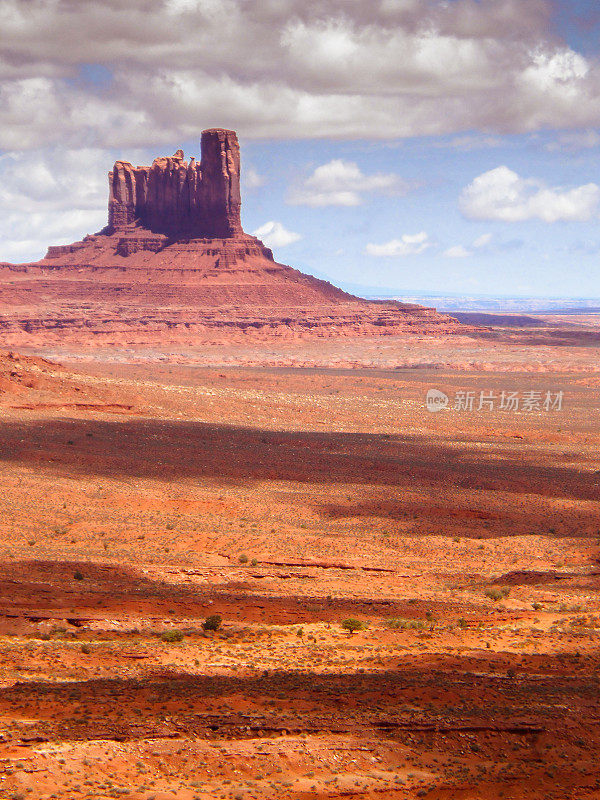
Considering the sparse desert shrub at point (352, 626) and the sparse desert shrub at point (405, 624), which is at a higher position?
the sparse desert shrub at point (352, 626)

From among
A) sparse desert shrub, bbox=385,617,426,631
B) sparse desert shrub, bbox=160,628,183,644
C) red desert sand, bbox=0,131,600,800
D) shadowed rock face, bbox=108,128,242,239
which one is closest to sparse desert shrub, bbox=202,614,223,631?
red desert sand, bbox=0,131,600,800

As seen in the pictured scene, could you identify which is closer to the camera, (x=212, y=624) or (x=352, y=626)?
(x=212, y=624)

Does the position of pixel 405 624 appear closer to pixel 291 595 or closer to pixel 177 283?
pixel 291 595

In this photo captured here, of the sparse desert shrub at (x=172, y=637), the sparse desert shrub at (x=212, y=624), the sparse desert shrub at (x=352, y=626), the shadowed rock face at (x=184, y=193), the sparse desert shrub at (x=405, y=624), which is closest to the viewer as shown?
the sparse desert shrub at (x=172, y=637)

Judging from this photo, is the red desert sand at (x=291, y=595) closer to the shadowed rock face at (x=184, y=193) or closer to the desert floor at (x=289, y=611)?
the desert floor at (x=289, y=611)

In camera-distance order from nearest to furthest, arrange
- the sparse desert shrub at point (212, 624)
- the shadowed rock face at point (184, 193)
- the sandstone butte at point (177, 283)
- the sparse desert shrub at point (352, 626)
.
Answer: the sparse desert shrub at point (212, 624)
the sparse desert shrub at point (352, 626)
the sandstone butte at point (177, 283)
the shadowed rock face at point (184, 193)

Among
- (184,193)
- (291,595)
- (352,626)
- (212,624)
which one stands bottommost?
(291,595)

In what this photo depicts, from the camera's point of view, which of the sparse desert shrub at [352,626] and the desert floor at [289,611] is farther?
the sparse desert shrub at [352,626]

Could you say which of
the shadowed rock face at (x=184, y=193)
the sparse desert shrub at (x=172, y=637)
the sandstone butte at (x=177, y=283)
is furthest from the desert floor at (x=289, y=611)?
the shadowed rock face at (x=184, y=193)

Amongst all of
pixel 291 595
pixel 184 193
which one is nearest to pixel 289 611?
pixel 291 595
